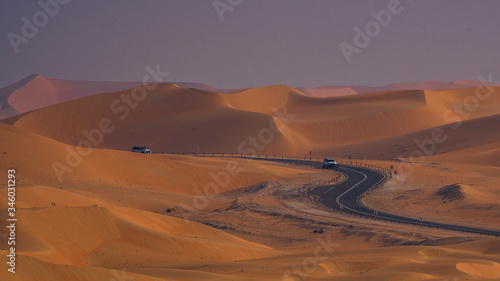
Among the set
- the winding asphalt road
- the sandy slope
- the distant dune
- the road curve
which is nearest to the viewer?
the sandy slope

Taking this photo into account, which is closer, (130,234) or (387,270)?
(387,270)

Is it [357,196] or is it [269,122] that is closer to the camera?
[357,196]

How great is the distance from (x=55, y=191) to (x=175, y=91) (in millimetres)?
131442

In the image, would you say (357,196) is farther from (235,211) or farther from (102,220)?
A: (102,220)

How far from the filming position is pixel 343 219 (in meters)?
44.3

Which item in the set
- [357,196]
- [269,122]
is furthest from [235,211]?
[269,122]

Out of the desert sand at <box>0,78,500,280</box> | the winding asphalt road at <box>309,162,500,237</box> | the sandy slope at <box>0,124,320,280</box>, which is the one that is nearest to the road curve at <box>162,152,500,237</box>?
the winding asphalt road at <box>309,162,500,237</box>

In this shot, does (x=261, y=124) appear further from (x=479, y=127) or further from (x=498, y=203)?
(x=498, y=203)

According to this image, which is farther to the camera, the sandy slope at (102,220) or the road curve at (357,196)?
the road curve at (357,196)

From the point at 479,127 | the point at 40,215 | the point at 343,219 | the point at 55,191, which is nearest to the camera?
the point at 40,215

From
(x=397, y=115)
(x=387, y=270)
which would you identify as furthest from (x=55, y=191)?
(x=397, y=115)

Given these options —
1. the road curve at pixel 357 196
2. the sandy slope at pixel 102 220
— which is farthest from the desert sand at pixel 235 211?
the road curve at pixel 357 196

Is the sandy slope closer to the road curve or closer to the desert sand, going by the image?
the desert sand

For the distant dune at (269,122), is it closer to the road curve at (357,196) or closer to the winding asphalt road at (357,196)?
the road curve at (357,196)
